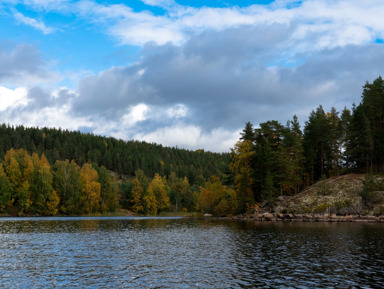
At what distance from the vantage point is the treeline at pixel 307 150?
10781 centimetres

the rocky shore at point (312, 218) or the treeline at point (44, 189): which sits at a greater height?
the treeline at point (44, 189)

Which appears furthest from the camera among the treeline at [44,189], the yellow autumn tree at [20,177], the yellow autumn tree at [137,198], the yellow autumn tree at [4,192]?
the yellow autumn tree at [137,198]

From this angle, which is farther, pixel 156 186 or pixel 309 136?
pixel 156 186

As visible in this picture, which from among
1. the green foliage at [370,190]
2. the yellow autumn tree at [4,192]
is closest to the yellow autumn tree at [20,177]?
the yellow autumn tree at [4,192]

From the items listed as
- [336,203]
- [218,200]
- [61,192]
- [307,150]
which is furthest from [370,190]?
[61,192]

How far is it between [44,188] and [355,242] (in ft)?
417

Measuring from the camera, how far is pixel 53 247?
156ft

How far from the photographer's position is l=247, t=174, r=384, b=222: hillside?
94250 millimetres

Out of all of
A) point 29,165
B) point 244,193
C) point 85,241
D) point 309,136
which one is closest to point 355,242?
point 85,241

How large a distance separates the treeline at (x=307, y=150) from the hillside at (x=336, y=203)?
17.8 ft

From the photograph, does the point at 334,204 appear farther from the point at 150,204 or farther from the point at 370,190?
the point at 150,204

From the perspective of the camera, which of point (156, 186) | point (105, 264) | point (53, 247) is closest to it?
point (105, 264)

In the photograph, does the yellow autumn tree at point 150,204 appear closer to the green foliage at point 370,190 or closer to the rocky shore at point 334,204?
the rocky shore at point 334,204

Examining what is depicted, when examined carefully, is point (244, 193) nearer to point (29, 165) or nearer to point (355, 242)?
point (355, 242)
